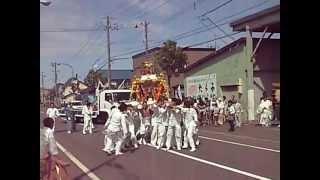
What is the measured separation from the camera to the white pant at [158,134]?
10.7 m

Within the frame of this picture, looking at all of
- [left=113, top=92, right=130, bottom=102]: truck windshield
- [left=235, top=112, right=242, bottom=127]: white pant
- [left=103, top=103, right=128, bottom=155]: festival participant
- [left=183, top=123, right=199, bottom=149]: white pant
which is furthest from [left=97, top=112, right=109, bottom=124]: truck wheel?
[left=103, top=103, right=128, bottom=155]: festival participant

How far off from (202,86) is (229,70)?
9.81 ft

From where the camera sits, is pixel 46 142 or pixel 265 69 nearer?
pixel 46 142

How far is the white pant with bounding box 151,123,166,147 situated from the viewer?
10.7 metres

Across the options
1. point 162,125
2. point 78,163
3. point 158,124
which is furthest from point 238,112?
point 78,163

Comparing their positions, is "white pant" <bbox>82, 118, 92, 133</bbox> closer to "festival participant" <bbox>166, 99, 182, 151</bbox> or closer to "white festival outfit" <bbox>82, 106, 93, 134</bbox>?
"white festival outfit" <bbox>82, 106, 93, 134</bbox>

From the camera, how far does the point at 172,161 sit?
889 centimetres

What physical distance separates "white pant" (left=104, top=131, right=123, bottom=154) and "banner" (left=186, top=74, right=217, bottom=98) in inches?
84.2

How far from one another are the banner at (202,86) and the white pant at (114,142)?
2.14 metres

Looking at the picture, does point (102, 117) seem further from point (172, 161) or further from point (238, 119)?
point (172, 161)
